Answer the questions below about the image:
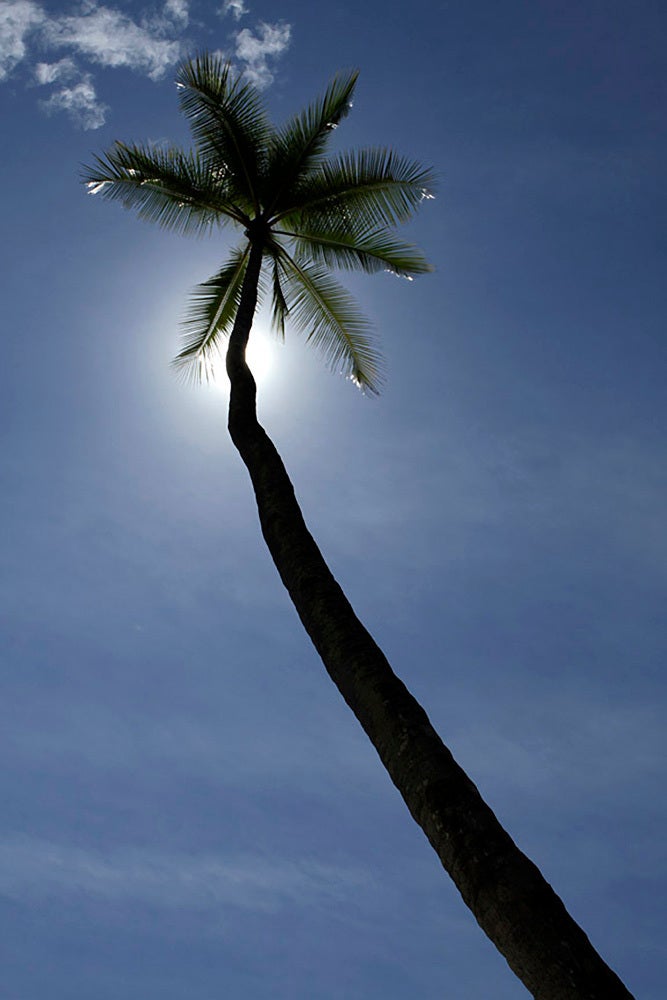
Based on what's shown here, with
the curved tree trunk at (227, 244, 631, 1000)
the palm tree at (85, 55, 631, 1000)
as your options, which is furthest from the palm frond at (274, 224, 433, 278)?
the curved tree trunk at (227, 244, 631, 1000)

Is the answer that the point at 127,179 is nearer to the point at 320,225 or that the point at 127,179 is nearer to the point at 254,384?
the point at 320,225

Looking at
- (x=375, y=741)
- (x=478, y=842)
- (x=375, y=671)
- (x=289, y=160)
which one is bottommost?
(x=478, y=842)

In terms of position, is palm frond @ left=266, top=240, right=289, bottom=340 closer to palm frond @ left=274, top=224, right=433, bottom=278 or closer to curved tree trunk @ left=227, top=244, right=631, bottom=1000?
palm frond @ left=274, top=224, right=433, bottom=278

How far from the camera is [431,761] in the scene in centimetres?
491

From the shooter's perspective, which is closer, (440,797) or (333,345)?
(440,797)

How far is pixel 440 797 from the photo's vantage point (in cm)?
466

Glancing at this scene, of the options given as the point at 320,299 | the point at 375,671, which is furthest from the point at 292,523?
the point at 320,299

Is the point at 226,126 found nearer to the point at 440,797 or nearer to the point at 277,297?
the point at 277,297

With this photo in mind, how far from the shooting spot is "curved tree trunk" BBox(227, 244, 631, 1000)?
379 cm

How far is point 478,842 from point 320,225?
1172cm

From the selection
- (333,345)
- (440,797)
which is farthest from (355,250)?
(440,797)

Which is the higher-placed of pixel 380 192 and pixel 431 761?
pixel 380 192

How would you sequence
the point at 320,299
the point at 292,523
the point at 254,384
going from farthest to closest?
the point at 320,299 < the point at 254,384 < the point at 292,523

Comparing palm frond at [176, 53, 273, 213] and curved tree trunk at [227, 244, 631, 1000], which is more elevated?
palm frond at [176, 53, 273, 213]
